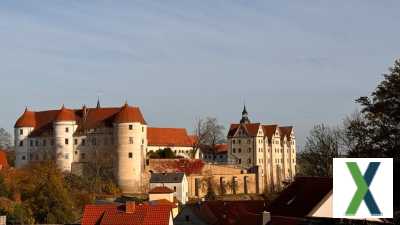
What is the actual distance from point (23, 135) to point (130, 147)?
660 inches

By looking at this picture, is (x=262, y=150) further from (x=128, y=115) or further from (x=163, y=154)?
(x=128, y=115)

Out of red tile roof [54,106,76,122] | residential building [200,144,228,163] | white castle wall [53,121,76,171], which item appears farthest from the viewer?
residential building [200,144,228,163]

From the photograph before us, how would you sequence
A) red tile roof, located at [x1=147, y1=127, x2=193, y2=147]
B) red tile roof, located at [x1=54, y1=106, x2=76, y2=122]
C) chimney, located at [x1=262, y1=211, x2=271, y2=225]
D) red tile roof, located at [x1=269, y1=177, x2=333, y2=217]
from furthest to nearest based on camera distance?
red tile roof, located at [x1=147, y1=127, x2=193, y2=147] < red tile roof, located at [x1=54, y1=106, x2=76, y2=122] < chimney, located at [x1=262, y1=211, x2=271, y2=225] < red tile roof, located at [x1=269, y1=177, x2=333, y2=217]

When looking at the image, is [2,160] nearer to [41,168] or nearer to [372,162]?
[41,168]

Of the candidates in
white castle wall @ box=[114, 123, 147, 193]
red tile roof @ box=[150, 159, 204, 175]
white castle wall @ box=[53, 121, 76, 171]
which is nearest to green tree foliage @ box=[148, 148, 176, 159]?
red tile roof @ box=[150, 159, 204, 175]

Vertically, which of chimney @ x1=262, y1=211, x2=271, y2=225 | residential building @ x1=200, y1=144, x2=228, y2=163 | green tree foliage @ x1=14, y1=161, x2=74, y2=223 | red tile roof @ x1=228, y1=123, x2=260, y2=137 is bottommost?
green tree foliage @ x1=14, y1=161, x2=74, y2=223

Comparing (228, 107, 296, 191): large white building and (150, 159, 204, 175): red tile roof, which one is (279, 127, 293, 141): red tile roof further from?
(150, 159, 204, 175): red tile roof

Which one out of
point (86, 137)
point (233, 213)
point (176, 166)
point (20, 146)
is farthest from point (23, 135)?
point (233, 213)

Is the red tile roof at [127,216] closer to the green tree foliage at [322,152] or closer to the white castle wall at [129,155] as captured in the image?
the green tree foliage at [322,152]

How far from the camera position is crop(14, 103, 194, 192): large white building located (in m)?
80.6

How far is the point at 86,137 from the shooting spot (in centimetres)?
8488

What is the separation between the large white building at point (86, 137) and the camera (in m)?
80.6

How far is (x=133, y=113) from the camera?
82562 millimetres

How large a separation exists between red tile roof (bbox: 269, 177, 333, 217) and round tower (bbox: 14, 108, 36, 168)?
6464cm
